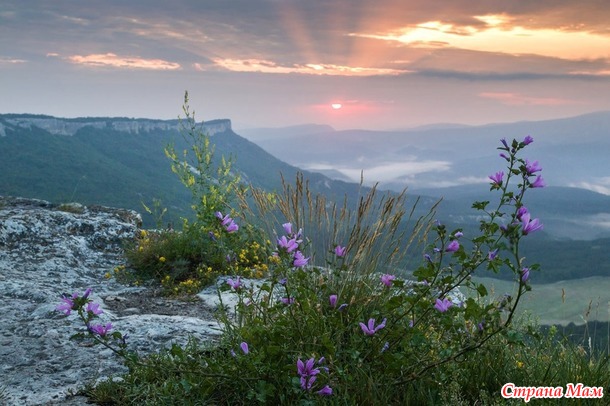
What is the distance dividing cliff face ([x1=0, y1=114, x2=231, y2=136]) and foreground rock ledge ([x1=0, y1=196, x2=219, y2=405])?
350 feet

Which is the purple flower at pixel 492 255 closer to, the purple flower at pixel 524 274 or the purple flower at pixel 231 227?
the purple flower at pixel 524 274

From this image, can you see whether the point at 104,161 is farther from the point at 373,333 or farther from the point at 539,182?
the point at 539,182

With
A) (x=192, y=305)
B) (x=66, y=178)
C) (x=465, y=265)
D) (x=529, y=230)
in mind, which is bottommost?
(x=66, y=178)

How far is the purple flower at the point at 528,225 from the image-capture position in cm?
267

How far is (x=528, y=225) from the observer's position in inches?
106

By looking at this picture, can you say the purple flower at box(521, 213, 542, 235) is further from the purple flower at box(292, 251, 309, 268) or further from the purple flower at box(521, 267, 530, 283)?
the purple flower at box(292, 251, 309, 268)

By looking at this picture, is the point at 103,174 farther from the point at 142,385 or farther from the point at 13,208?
the point at 142,385

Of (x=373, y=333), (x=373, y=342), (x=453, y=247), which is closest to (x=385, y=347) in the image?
(x=373, y=342)

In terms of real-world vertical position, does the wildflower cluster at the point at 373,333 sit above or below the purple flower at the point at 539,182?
below

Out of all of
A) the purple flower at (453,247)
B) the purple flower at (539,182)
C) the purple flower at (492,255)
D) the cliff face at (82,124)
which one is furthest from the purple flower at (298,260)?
the cliff face at (82,124)

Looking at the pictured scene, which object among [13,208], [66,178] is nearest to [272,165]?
[66,178]

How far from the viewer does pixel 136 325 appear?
15.2 feet

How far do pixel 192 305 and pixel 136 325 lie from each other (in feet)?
4.61

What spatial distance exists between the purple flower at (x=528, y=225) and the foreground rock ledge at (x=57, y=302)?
2667 millimetres
